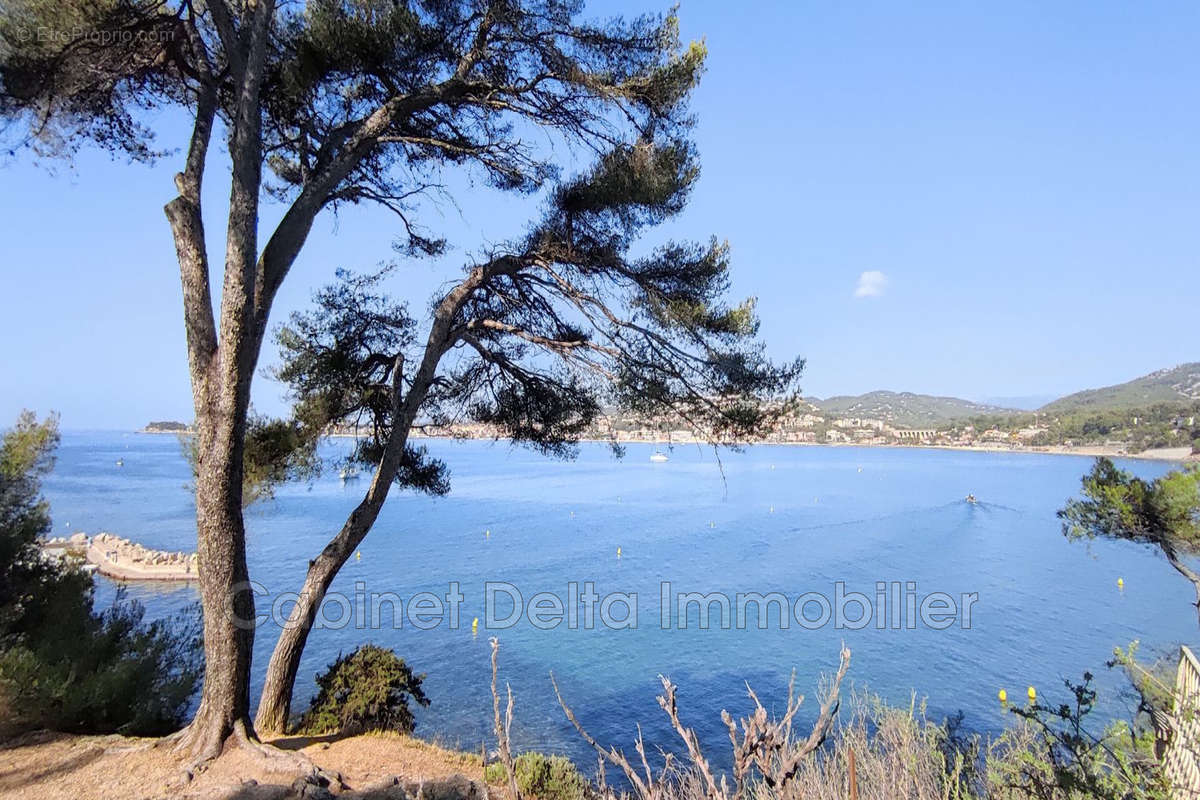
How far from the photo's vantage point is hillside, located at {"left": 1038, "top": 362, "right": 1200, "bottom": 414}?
3204 inches

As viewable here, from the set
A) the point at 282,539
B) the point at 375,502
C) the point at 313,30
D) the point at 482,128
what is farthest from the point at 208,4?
the point at 282,539

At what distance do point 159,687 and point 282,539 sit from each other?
Result: 2370 centimetres

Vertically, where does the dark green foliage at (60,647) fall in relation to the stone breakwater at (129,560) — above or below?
above

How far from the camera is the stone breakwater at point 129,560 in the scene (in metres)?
21.8

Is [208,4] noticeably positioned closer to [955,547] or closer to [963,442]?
[955,547]

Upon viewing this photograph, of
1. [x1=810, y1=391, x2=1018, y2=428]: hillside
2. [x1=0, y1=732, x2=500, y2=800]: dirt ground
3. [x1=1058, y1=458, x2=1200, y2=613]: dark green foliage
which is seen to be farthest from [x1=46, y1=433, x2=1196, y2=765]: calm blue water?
[x1=810, y1=391, x2=1018, y2=428]: hillside

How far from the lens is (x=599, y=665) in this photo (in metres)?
15.1

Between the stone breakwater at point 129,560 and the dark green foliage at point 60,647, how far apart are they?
53.1ft

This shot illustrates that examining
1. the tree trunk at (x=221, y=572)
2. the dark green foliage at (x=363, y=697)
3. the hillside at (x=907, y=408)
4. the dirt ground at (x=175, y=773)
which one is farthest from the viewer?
the hillside at (x=907, y=408)

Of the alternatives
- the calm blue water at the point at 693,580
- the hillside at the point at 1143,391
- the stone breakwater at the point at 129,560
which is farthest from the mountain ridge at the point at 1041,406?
the stone breakwater at the point at 129,560

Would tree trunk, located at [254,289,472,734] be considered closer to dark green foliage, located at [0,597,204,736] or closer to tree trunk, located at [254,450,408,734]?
tree trunk, located at [254,450,408,734]

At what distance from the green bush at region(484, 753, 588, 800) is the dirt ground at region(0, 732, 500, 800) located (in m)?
0.31

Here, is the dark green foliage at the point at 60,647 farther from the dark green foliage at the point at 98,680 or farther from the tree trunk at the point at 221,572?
the tree trunk at the point at 221,572

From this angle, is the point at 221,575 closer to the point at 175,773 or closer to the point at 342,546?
the point at 342,546
